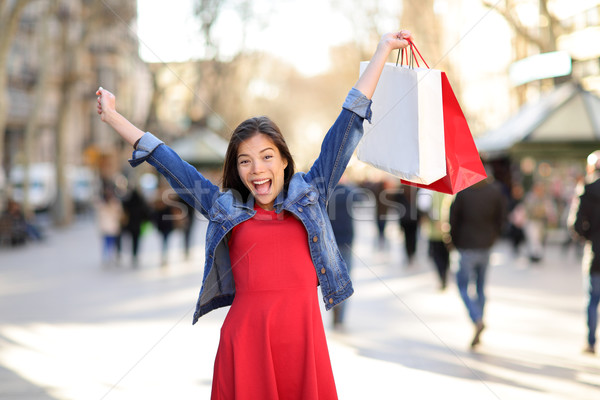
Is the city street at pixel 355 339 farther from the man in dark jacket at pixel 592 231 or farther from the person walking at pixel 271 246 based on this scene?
the person walking at pixel 271 246

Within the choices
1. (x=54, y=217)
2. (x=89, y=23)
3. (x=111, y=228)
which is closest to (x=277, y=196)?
(x=111, y=228)

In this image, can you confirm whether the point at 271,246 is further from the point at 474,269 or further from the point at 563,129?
the point at 563,129

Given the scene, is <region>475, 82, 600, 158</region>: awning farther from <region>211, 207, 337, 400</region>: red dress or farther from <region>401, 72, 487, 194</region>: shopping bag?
<region>211, 207, 337, 400</region>: red dress

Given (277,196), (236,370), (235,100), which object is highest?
(235,100)

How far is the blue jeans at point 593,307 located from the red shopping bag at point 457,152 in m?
4.37

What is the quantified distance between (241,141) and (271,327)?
71cm

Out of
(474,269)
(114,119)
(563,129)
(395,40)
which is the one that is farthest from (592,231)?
(563,129)

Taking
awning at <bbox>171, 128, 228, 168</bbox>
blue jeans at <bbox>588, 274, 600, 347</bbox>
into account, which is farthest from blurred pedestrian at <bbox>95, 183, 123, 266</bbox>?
blue jeans at <bbox>588, 274, 600, 347</bbox>

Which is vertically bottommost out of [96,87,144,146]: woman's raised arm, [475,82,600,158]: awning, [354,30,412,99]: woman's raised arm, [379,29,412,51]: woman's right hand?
[96,87,144,146]: woman's raised arm

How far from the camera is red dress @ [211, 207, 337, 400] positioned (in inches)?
106

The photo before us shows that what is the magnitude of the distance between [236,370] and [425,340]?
203 inches

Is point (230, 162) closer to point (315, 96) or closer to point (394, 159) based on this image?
point (394, 159)

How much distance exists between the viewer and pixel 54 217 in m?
27.5

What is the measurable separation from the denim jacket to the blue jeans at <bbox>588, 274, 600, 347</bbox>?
186 inches
